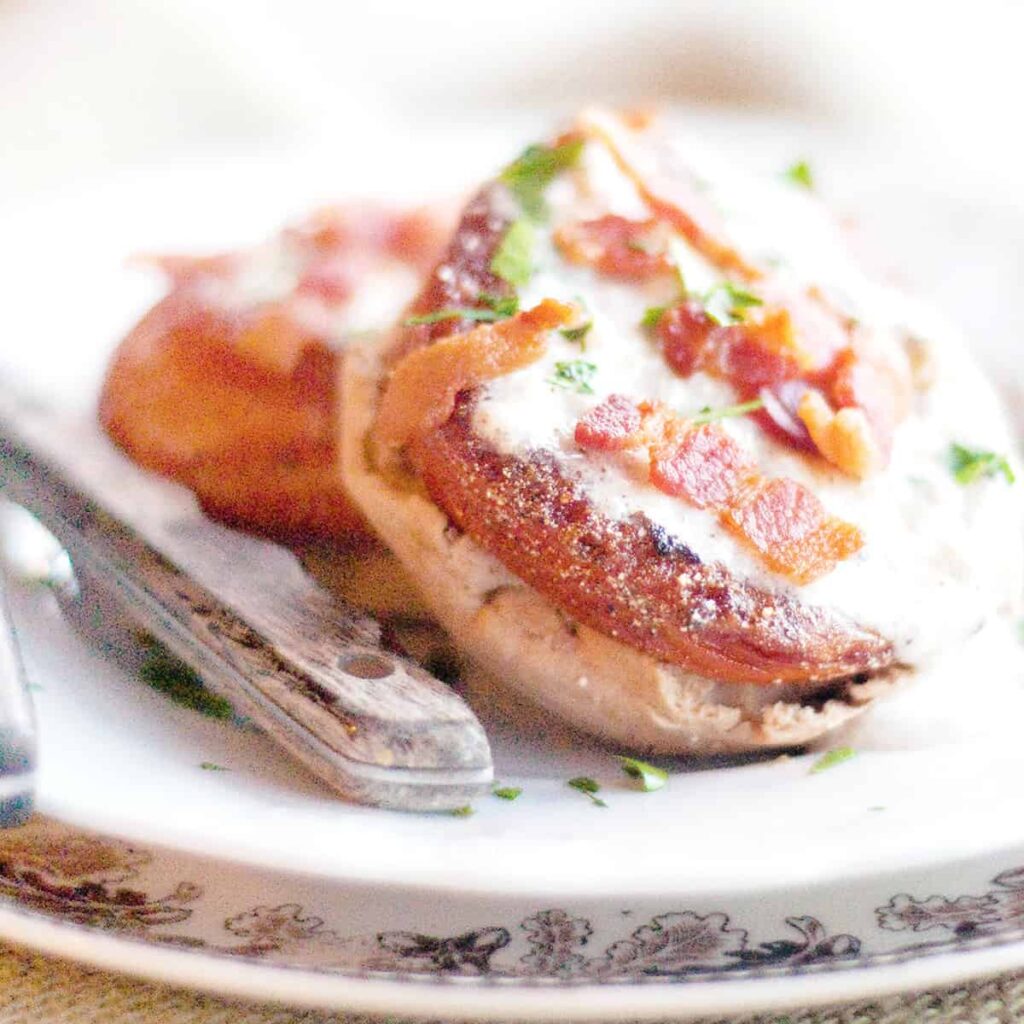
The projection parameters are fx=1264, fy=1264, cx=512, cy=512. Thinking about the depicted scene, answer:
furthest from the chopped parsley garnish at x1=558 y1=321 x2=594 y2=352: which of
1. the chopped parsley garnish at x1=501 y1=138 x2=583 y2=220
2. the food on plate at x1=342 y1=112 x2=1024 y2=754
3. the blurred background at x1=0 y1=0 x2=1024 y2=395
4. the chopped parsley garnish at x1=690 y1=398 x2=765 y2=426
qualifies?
the blurred background at x1=0 y1=0 x2=1024 y2=395

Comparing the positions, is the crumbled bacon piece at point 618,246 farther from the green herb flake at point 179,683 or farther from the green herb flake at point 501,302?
the green herb flake at point 179,683

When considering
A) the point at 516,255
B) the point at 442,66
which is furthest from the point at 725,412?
the point at 442,66

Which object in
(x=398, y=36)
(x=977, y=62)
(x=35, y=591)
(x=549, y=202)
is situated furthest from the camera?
(x=398, y=36)

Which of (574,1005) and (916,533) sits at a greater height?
(916,533)

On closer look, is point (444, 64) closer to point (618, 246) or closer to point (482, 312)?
point (618, 246)

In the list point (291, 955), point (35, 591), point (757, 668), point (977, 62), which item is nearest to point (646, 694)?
point (757, 668)

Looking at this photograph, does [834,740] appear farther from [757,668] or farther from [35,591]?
[35,591]

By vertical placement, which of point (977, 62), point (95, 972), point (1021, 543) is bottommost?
point (95, 972)
